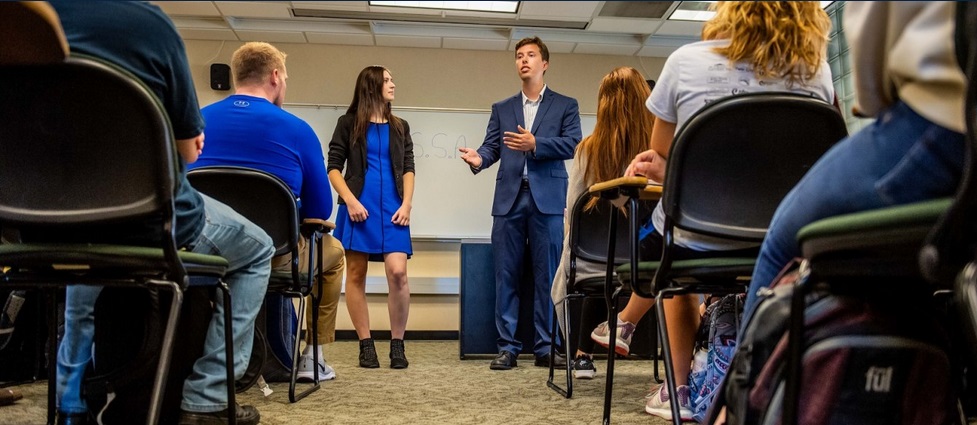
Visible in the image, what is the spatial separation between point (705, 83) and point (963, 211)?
38.1 inches

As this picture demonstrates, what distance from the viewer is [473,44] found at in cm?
527

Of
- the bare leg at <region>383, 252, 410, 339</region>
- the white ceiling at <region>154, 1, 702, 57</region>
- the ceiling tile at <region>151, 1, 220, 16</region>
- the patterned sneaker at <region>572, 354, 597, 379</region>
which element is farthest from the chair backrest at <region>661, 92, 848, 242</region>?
the white ceiling at <region>154, 1, 702, 57</region>

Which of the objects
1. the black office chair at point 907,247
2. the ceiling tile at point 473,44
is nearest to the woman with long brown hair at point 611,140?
the black office chair at point 907,247

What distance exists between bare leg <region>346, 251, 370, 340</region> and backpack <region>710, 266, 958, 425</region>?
8.21 feet

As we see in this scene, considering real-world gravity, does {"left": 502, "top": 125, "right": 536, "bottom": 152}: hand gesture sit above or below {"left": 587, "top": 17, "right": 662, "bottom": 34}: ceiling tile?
below

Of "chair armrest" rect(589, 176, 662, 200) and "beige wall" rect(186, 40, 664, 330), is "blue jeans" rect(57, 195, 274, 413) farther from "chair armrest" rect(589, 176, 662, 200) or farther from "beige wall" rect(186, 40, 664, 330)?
"beige wall" rect(186, 40, 664, 330)

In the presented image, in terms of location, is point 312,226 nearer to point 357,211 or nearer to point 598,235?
point 598,235

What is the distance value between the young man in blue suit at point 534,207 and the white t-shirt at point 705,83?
1562 mm

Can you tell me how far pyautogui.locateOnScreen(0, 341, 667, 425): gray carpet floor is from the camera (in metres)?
1.82

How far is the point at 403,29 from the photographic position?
502 centimetres

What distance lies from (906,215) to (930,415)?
29 cm

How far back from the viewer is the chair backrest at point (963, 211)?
0.54 m

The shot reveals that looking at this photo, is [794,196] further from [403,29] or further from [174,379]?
[403,29]

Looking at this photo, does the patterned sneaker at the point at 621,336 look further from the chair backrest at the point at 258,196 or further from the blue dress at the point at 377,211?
the blue dress at the point at 377,211
